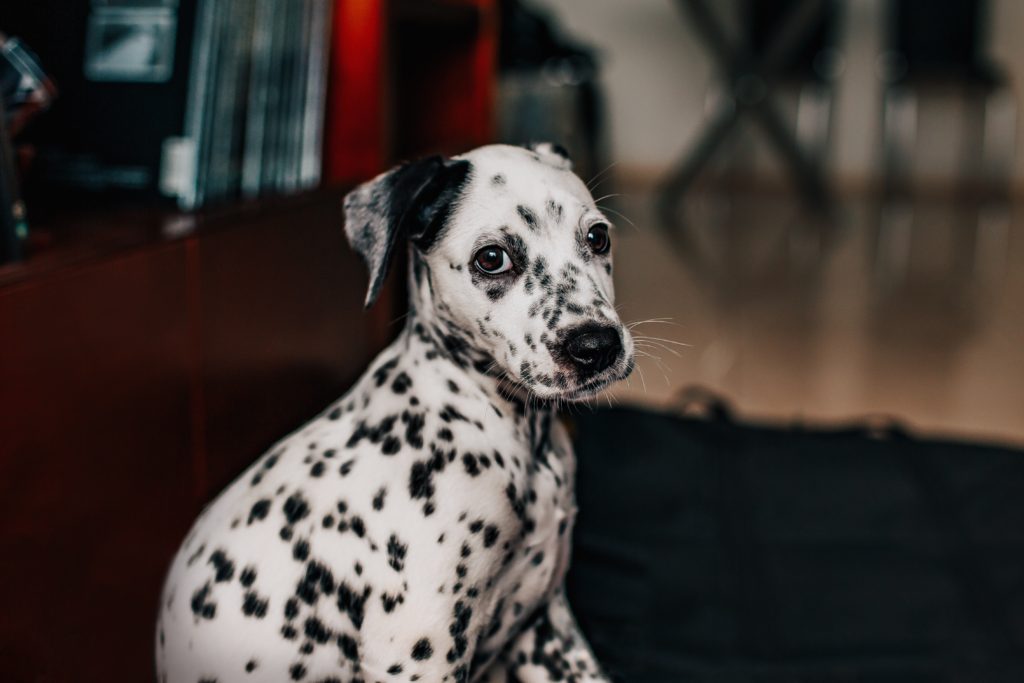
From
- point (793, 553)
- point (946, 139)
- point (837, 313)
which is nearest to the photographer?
point (793, 553)

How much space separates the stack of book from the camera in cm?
148

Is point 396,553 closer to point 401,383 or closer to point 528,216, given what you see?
point 401,383

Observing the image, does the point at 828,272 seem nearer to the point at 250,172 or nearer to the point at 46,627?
the point at 250,172

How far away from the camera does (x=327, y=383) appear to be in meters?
1.73

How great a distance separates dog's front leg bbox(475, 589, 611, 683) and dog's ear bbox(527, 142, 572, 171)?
1.62ft

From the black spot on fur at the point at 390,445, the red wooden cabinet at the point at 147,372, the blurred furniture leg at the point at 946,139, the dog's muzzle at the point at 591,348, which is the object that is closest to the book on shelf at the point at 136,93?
the red wooden cabinet at the point at 147,372

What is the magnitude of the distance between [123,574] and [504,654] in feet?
1.45

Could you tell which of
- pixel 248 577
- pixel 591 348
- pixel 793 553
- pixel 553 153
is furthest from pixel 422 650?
pixel 793 553

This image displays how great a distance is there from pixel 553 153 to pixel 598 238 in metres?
0.16

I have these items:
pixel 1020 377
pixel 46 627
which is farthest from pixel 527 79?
pixel 46 627

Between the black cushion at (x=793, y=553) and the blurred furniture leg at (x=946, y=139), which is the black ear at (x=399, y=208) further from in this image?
the blurred furniture leg at (x=946, y=139)

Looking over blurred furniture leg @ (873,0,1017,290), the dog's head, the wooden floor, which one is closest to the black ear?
the dog's head

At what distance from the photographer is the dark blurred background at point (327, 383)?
3.42 ft

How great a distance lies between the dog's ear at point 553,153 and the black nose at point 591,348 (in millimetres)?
260
